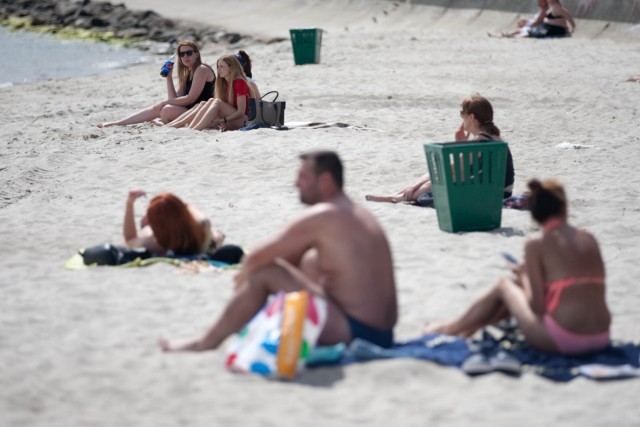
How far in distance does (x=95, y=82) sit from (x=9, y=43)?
16.6m

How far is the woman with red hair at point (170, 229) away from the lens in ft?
23.3

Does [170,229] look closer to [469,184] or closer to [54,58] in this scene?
[469,184]

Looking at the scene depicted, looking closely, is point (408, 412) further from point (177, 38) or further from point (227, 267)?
point (177, 38)

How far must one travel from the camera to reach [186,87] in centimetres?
1316

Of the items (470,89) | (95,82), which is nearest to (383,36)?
(95,82)

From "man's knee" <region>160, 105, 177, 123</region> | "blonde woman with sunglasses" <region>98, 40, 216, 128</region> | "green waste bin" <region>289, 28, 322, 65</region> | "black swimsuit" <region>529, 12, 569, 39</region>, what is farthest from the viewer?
"black swimsuit" <region>529, 12, 569, 39</region>

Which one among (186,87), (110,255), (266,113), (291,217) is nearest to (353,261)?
(110,255)

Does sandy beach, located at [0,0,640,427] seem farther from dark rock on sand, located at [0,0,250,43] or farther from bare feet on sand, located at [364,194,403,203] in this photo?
dark rock on sand, located at [0,0,250,43]

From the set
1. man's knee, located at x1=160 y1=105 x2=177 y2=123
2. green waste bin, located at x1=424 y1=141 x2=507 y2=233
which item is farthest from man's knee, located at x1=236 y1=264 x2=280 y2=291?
man's knee, located at x1=160 y1=105 x2=177 y2=123

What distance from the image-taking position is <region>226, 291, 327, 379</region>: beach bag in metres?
5.21

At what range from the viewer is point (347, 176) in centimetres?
1061

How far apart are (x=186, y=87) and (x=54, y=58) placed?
20.2 meters

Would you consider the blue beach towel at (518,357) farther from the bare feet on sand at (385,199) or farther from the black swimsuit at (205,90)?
the black swimsuit at (205,90)

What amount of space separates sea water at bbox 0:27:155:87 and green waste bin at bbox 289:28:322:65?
7688mm
